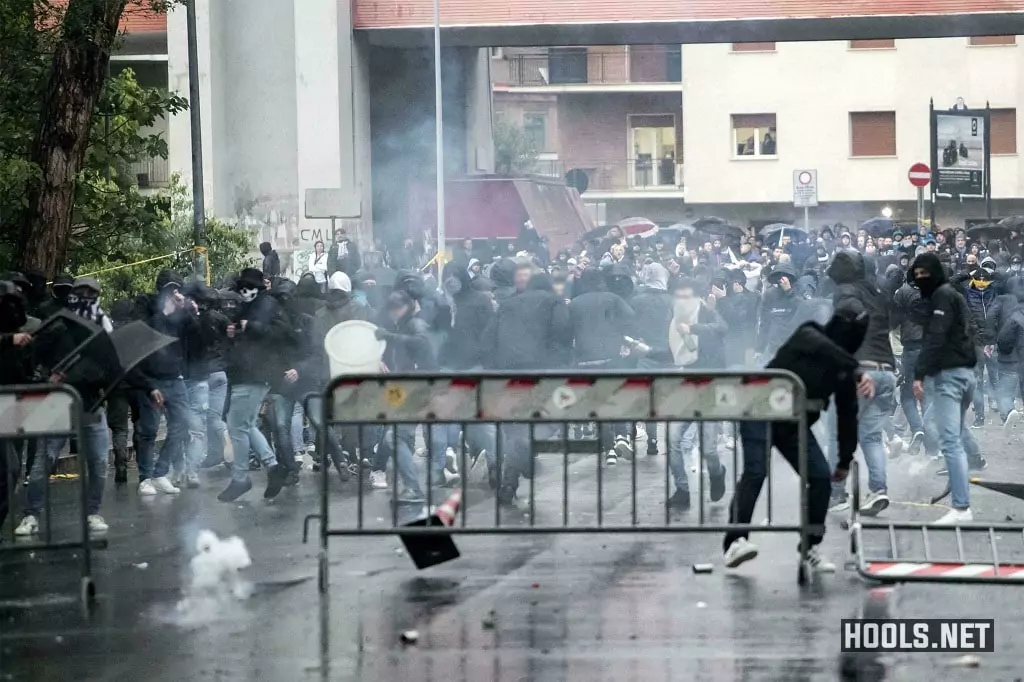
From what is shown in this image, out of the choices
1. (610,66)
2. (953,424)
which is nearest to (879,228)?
(610,66)

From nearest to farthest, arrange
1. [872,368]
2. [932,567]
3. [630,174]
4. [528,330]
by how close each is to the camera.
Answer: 1. [932,567]
2. [872,368]
3. [528,330]
4. [630,174]

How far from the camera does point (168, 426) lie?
1370 centimetres

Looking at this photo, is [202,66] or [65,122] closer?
[65,122]

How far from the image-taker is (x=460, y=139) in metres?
43.6

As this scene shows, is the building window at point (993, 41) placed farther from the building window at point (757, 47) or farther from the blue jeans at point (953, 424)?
the blue jeans at point (953, 424)

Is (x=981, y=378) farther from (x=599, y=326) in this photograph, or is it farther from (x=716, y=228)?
(x=716, y=228)

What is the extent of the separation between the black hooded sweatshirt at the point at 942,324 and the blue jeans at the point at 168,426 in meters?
5.97

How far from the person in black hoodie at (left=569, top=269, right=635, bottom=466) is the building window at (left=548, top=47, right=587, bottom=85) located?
158 ft

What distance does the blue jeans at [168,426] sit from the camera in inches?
537

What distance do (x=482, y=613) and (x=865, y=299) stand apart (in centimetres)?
462

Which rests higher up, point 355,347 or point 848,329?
point 848,329

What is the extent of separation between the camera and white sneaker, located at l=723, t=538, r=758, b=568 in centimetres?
886

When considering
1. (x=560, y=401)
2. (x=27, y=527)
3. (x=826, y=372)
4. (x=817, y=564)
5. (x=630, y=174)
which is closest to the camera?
(x=560, y=401)

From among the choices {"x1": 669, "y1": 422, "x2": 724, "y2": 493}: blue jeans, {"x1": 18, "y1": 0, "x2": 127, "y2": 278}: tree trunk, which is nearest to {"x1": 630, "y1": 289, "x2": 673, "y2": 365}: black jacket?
{"x1": 669, "y1": 422, "x2": 724, "y2": 493}: blue jeans
